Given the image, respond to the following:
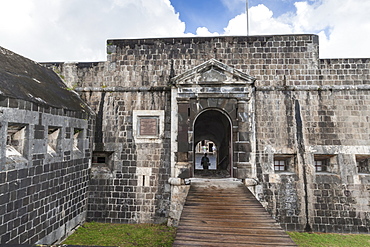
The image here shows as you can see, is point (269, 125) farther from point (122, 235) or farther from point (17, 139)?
point (17, 139)

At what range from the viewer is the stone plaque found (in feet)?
26.1

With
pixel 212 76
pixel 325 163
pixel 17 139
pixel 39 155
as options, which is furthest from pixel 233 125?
pixel 17 139

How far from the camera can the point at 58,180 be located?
6.09m

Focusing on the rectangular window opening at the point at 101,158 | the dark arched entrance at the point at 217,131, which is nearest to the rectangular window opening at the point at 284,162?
the dark arched entrance at the point at 217,131

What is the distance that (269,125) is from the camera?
7.73 metres

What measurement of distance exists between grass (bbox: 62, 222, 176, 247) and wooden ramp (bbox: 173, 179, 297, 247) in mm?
2089

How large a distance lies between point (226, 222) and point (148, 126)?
15.9 ft

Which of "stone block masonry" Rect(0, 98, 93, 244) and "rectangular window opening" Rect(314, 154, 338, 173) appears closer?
"stone block masonry" Rect(0, 98, 93, 244)

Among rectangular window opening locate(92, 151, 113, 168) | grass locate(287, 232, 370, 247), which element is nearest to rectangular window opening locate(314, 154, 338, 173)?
grass locate(287, 232, 370, 247)

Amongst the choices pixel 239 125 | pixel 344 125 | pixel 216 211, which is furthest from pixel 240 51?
pixel 216 211

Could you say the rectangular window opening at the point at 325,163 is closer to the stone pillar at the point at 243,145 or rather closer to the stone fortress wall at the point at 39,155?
the stone pillar at the point at 243,145

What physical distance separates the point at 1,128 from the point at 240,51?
783 cm

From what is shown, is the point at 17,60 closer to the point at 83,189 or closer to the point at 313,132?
the point at 83,189

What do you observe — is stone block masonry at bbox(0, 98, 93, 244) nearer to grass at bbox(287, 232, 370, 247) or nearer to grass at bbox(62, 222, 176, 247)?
grass at bbox(62, 222, 176, 247)
